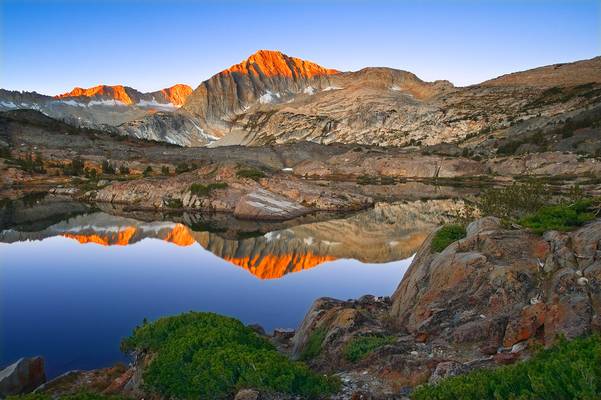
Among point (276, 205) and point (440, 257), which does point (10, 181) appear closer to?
point (276, 205)

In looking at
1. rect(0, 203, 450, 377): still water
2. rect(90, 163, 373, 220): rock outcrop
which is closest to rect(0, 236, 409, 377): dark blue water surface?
rect(0, 203, 450, 377): still water

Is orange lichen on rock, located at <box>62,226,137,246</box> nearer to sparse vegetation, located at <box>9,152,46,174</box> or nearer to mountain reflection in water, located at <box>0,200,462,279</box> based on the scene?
mountain reflection in water, located at <box>0,200,462,279</box>

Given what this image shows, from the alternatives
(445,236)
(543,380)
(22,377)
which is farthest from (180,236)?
(543,380)

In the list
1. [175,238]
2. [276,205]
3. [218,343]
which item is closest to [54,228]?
[175,238]

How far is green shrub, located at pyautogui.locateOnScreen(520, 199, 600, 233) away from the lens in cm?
1504

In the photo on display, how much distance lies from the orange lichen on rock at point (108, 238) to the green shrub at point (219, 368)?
34533 mm

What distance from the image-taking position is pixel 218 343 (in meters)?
11.5

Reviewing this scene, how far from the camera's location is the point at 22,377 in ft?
48.5

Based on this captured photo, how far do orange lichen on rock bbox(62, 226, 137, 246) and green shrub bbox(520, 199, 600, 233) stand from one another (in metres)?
37.0

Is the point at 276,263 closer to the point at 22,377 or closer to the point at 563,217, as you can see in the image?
the point at 22,377

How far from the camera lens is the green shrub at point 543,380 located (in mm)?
6725

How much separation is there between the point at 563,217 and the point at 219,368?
12.2 meters

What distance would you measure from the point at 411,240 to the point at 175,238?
22.7 m

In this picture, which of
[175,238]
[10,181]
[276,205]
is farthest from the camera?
[10,181]
